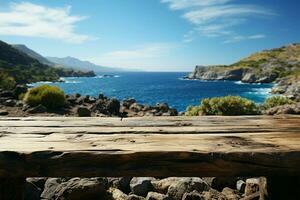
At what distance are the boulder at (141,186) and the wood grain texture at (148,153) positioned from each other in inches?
118

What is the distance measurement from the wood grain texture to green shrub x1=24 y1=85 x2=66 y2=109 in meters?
15.6

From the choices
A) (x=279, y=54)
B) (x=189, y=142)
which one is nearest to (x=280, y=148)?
(x=189, y=142)

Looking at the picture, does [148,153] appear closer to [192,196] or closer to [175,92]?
[192,196]

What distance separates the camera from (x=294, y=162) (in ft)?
9.80

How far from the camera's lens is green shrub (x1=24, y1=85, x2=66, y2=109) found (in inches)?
736

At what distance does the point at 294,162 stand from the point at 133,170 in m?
1.31

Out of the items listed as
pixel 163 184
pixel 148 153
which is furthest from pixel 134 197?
pixel 148 153

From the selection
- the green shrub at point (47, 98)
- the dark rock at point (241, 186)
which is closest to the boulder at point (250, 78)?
the green shrub at point (47, 98)

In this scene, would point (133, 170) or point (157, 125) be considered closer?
point (133, 170)

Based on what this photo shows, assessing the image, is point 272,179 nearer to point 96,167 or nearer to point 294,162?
point 294,162

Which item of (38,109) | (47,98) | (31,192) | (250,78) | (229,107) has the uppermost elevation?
(229,107)

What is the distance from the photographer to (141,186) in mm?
6391

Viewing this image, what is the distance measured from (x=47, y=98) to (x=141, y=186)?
1354 centimetres

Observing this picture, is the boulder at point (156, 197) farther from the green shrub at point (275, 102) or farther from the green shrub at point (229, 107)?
the green shrub at point (275, 102)
